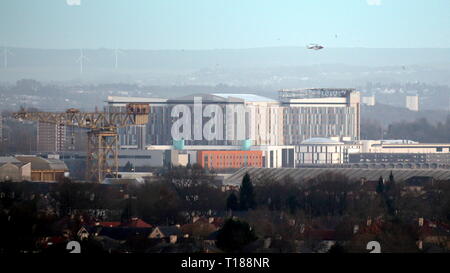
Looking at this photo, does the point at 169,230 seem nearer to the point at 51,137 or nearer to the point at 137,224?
the point at 137,224

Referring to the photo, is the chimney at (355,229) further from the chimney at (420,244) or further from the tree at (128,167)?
the tree at (128,167)

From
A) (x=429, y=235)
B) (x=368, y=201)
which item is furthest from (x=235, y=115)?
(x=429, y=235)

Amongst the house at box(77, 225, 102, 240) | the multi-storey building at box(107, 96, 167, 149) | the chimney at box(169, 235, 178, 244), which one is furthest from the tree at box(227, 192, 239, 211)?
the multi-storey building at box(107, 96, 167, 149)

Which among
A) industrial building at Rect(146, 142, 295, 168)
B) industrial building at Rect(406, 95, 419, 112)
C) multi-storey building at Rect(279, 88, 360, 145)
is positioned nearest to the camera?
industrial building at Rect(146, 142, 295, 168)

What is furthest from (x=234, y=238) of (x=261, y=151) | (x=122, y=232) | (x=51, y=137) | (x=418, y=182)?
(x=51, y=137)

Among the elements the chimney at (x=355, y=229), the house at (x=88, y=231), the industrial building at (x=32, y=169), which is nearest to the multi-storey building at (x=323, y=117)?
the industrial building at (x=32, y=169)

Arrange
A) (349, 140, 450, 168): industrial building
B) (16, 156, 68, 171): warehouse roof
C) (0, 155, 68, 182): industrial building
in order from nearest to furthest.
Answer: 1. (0, 155, 68, 182): industrial building
2. (16, 156, 68, 171): warehouse roof
3. (349, 140, 450, 168): industrial building

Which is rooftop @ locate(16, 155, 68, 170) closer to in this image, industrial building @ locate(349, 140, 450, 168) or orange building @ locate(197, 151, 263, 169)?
orange building @ locate(197, 151, 263, 169)
